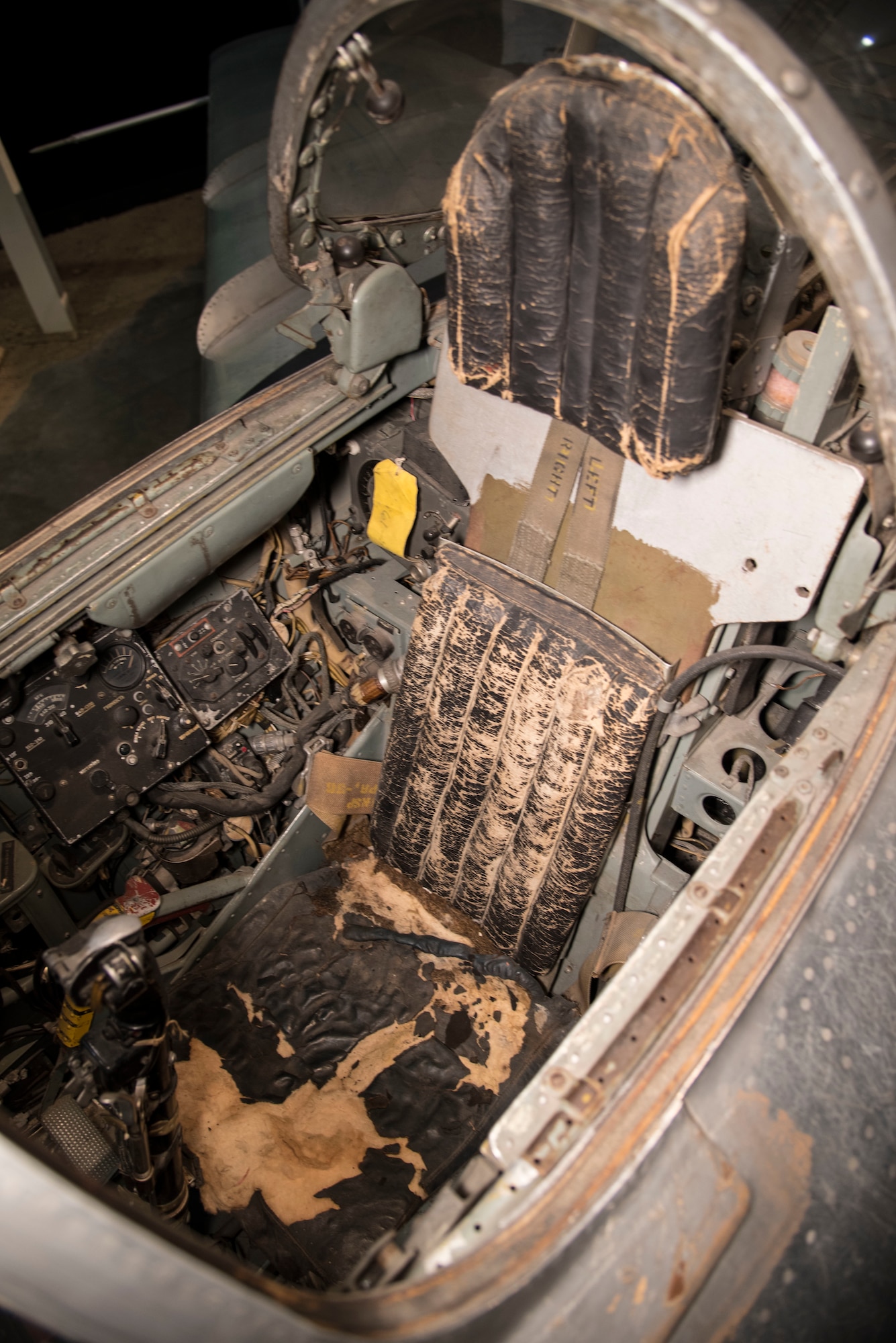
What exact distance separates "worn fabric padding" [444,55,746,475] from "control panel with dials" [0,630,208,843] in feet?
3.52

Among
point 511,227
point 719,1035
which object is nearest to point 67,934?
point 719,1035

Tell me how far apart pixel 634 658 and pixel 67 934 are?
1487 mm

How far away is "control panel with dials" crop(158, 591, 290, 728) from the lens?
2154 mm

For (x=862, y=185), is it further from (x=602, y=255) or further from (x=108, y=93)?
(x=108, y=93)

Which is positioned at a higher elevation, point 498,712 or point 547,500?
point 547,500

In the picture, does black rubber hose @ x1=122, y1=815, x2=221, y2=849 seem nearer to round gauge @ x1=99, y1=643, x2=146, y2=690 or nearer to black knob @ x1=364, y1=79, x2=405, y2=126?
round gauge @ x1=99, y1=643, x2=146, y2=690

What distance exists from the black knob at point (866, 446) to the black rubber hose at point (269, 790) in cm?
143

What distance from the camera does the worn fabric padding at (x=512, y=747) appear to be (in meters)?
1.67

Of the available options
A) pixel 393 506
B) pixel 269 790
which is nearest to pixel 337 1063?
pixel 269 790

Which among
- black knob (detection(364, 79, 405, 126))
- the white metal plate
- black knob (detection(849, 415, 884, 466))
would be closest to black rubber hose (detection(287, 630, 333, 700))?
the white metal plate

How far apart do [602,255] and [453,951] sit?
151 cm

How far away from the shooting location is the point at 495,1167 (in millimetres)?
958

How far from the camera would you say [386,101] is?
4.61 ft

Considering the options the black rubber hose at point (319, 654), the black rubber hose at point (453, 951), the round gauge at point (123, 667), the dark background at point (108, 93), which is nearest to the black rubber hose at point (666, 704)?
the black rubber hose at point (453, 951)
